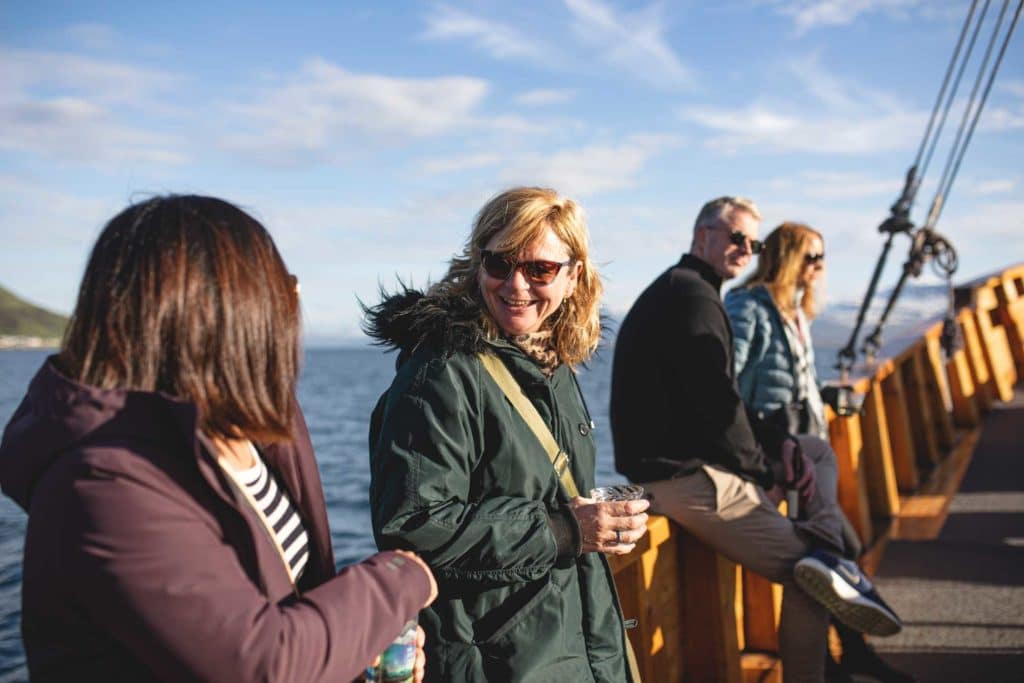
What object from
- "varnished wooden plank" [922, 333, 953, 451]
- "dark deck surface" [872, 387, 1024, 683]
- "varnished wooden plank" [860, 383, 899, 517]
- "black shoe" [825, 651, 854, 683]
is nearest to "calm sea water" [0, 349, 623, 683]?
"black shoe" [825, 651, 854, 683]

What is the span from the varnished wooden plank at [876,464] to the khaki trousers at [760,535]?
10.3 feet

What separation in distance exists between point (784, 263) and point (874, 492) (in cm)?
277

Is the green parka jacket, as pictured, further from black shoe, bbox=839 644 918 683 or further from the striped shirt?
black shoe, bbox=839 644 918 683

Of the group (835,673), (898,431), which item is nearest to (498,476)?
(835,673)

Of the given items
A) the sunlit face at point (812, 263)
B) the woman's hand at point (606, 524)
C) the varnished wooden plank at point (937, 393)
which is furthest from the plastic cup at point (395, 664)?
the varnished wooden plank at point (937, 393)

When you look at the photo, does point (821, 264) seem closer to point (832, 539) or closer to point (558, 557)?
point (832, 539)

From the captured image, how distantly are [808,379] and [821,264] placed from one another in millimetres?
688

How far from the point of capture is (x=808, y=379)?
14.7 feet

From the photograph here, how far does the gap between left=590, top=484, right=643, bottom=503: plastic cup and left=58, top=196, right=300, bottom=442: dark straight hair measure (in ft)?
3.27

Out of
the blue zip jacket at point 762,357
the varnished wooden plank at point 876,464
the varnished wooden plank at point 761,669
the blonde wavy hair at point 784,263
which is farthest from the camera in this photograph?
the varnished wooden plank at point 876,464

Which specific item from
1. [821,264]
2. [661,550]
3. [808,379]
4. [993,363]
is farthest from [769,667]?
[993,363]

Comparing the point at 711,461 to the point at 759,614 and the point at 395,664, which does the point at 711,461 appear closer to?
the point at 759,614

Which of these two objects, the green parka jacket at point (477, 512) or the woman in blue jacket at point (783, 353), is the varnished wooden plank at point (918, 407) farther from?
the green parka jacket at point (477, 512)

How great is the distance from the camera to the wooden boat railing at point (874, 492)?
11.1 feet
